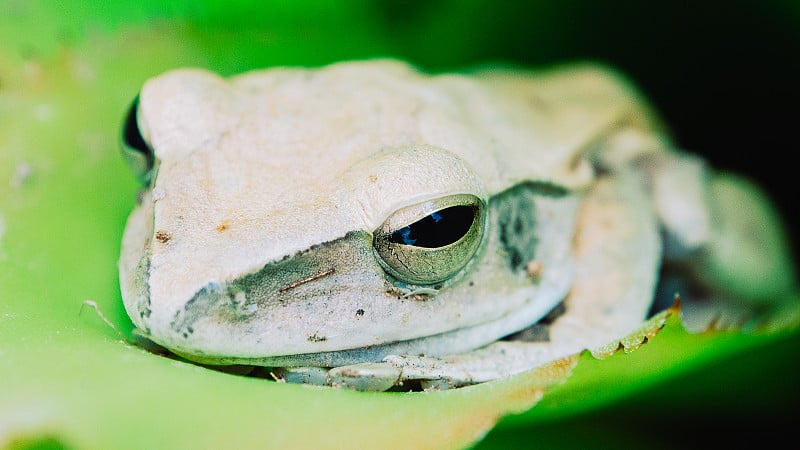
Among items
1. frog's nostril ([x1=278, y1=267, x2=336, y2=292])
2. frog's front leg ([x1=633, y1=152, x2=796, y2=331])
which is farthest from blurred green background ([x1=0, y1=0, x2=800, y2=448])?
frog's front leg ([x1=633, y1=152, x2=796, y2=331])

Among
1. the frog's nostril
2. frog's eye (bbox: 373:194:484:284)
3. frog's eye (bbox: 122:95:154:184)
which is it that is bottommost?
the frog's nostril

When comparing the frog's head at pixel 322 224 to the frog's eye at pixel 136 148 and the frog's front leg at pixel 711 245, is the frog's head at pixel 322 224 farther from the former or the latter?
the frog's front leg at pixel 711 245

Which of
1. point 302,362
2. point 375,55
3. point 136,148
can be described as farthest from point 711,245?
point 136,148

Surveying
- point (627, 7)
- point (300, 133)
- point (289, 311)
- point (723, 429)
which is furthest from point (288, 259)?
point (627, 7)

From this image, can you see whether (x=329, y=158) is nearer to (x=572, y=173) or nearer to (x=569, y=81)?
(x=572, y=173)

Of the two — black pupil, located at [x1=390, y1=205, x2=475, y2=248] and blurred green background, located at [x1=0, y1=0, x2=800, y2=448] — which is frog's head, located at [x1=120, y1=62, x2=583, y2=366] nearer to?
black pupil, located at [x1=390, y1=205, x2=475, y2=248]

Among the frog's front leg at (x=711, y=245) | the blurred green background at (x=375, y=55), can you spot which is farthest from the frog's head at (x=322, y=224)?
the frog's front leg at (x=711, y=245)

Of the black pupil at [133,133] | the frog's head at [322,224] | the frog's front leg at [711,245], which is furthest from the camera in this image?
the frog's front leg at [711,245]
